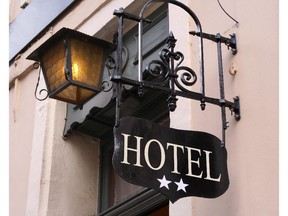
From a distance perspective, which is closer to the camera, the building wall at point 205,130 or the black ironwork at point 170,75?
the black ironwork at point 170,75

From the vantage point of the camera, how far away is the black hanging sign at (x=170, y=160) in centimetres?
397

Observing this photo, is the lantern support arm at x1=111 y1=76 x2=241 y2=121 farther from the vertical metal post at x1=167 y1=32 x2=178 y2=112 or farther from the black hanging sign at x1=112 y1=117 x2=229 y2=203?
the black hanging sign at x1=112 y1=117 x2=229 y2=203

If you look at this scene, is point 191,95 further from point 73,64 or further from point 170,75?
point 73,64

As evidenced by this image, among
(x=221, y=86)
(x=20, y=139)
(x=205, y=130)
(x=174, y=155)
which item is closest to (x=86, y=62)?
(x=205, y=130)

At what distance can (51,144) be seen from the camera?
21.2 feet

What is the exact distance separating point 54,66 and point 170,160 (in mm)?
1522

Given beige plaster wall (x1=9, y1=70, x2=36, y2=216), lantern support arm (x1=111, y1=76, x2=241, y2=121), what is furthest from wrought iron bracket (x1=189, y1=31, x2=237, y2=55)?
beige plaster wall (x1=9, y1=70, x2=36, y2=216)

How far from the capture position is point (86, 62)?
17.4 feet

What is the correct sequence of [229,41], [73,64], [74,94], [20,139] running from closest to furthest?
[229,41], [73,64], [74,94], [20,139]

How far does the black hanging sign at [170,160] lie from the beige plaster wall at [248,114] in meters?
0.22

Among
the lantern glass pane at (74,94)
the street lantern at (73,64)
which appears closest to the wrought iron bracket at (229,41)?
the street lantern at (73,64)

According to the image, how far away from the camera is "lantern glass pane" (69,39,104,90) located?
5246 mm

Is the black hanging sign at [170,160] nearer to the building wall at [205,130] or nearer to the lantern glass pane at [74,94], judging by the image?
the building wall at [205,130]

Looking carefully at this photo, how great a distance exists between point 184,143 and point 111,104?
2031 millimetres
